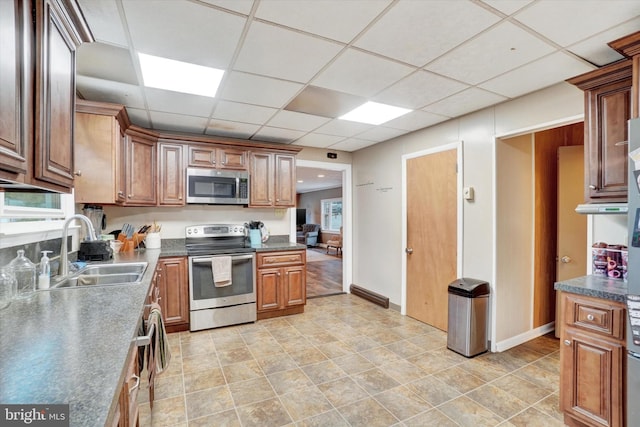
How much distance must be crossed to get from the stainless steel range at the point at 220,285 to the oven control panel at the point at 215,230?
0.18m

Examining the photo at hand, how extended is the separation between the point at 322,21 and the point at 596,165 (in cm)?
204

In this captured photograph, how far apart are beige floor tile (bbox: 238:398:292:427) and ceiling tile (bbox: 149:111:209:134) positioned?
2745 millimetres

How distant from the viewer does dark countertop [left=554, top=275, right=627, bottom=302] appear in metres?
1.72

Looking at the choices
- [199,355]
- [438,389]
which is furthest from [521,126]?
[199,355]

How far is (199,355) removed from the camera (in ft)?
9.27

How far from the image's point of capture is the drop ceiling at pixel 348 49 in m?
1.54

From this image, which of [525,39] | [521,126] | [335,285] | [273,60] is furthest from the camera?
[335,285]

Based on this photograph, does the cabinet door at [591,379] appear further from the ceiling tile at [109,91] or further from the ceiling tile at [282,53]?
the ceiling tile at [109,91]

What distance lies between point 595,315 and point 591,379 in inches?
14.9

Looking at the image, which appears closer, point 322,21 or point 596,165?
point 322,21

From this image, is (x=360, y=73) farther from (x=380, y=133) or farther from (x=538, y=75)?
(x=380, y=133)

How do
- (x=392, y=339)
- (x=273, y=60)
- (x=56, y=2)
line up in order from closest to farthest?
(x=56, y=2), (x=273, y=60), (x=392, y=339)

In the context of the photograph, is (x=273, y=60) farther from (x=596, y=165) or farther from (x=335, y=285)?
(x=335, y=285)

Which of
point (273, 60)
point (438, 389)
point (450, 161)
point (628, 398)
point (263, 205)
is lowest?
point (438, 389)
